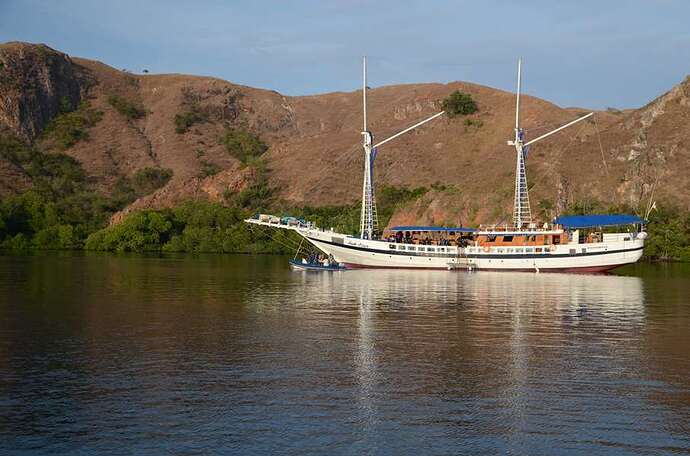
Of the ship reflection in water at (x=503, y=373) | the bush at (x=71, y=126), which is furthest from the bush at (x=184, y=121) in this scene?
the ship reflection in water at (x=503, y=373)

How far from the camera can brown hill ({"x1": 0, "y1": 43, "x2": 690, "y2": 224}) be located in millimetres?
108625

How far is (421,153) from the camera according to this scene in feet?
475

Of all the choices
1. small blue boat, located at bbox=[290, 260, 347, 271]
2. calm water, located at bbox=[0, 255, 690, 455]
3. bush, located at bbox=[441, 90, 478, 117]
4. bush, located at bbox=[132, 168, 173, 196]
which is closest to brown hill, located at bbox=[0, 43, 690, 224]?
bush, located at bbox=[441, 90, 478, 117]

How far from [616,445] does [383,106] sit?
177599 mm

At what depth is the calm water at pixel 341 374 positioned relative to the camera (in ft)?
59.9

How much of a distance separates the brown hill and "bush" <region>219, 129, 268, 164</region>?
1.89m

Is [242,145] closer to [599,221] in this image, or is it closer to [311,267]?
[311,267]

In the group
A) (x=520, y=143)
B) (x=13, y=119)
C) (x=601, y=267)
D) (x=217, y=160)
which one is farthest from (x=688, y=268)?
(x=13, y=119)

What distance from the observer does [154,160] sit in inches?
7146

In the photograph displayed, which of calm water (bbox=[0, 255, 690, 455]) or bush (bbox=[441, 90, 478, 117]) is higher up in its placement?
bush (bbox=[441, 90, 478, 117])

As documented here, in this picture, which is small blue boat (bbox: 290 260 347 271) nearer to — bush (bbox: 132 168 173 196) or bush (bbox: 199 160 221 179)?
bush (bbox: 132 168 173 196)

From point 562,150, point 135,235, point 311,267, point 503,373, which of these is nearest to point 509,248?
point 311,267

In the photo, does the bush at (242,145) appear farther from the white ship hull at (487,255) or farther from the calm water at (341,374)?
the calm water at (341,374)

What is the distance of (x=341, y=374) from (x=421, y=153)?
12225 centimetres
